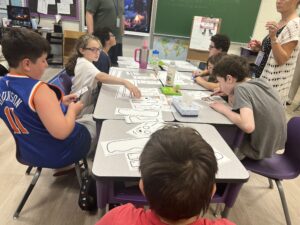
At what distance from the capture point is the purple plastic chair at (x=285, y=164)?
4.77ft

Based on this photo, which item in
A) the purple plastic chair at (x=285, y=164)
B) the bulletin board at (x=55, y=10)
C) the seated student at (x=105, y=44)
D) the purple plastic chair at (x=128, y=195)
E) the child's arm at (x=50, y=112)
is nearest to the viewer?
the purple plastic chair at (x=128, y=195)

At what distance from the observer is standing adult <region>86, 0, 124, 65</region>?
3.02 metres

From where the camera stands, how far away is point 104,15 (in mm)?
3090

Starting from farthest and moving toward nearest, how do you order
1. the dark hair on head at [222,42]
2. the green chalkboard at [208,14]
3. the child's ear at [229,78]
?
the green chalkboard at [208,14], the dark hair on head at [222,42], the child's ear at [229,78]

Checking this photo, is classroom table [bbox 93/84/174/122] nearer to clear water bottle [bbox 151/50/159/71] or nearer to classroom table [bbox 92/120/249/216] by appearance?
classroom table [bbox 92/120/249/216]

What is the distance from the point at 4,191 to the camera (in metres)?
1.70

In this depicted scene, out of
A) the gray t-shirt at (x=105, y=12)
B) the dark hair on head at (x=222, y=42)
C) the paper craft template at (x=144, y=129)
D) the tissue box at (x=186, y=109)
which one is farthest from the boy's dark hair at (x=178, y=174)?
the gray t-shirt at (x=105, y=12)

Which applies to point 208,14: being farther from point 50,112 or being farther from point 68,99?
point 50,112

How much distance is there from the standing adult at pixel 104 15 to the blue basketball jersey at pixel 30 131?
1949 mm

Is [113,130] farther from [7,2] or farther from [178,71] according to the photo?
[7,2]

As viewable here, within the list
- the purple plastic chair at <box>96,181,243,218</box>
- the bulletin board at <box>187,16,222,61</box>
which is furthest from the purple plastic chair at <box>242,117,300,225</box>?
the bulletin board at <box>187,16,222,61</box>

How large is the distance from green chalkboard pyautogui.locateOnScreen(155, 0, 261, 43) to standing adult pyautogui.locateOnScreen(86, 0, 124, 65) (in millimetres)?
1335

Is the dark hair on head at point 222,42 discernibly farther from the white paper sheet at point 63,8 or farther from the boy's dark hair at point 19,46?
the white paper sheet at point 63,8

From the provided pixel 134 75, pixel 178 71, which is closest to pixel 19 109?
pixel 134 75
